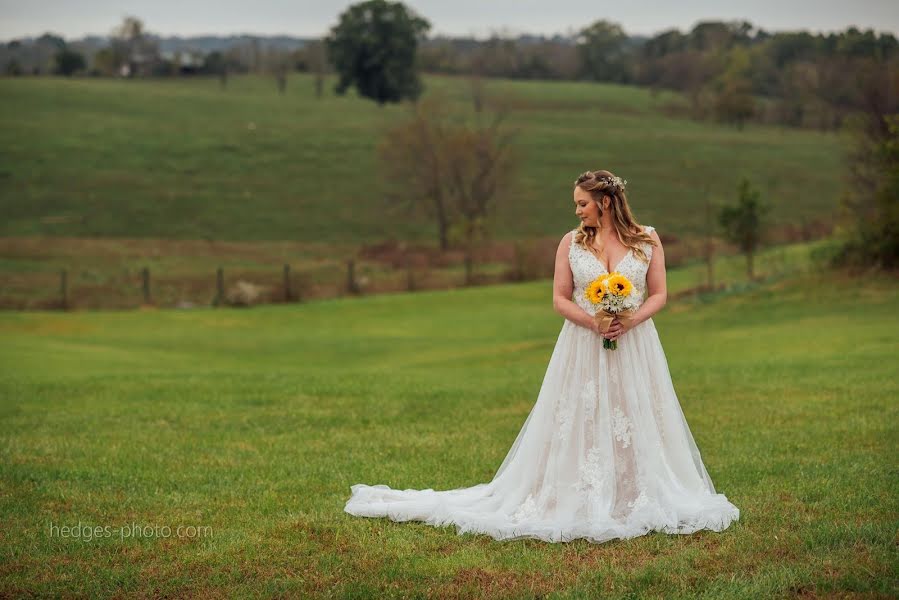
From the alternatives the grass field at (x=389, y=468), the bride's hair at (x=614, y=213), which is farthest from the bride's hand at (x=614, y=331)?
the grass field at (x=389, y=468)

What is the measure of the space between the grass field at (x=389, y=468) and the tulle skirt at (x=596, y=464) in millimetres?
245

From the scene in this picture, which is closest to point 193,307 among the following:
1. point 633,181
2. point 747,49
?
point 633,181

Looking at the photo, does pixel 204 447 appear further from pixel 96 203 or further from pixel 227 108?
pixel 227 108

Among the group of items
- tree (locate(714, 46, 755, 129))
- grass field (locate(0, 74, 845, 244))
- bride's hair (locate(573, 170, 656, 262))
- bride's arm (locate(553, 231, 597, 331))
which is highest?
tree (locate(714, 46, 755, 129))

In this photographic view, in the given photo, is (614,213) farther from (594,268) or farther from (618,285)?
(618,285)

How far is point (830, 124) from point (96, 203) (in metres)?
73.8

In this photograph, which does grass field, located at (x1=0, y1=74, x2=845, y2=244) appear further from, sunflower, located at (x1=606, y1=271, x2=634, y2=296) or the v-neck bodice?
sunflower, located at (x1=606, y1=271, x2=634, y2=296)

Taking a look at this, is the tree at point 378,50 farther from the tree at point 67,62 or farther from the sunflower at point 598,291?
the sunflower at point 598,291

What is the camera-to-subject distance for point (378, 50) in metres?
117

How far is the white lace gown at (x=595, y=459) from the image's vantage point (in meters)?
8.63

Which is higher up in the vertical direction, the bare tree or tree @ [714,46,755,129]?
tree @ [714,46,755,129]

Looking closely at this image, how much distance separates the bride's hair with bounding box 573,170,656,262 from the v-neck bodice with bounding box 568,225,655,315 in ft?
0.15

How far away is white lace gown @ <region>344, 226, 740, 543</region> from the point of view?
8.63 metres

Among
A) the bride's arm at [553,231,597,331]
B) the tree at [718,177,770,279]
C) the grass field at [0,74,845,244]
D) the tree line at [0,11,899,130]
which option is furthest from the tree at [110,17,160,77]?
the bride's arm at [553,231,597,331]
